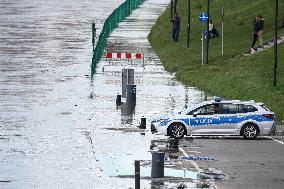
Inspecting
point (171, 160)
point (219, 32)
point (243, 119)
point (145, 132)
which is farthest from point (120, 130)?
point (219, 32)

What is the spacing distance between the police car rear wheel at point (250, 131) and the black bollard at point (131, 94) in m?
13.2

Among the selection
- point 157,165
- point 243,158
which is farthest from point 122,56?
point 157,165

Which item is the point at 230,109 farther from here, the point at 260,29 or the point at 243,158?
the point at 260,29

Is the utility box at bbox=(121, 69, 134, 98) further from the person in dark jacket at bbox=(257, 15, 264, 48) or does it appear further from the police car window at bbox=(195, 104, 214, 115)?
the police car window at bbox=(195, 104, 214, 115)

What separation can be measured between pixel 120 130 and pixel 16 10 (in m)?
70.7

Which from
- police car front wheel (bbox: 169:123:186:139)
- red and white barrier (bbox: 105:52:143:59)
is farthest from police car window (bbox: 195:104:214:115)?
red and white barrier (bbox: 105:52:143:59)

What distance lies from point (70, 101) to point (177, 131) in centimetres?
1494

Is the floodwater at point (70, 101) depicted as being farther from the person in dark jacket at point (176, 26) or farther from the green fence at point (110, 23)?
the person in dark jacket at point (176, 26)

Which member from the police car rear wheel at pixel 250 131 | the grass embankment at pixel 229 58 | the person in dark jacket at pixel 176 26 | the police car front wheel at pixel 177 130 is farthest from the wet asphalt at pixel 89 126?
the person in dark jacket at pixel 176 26

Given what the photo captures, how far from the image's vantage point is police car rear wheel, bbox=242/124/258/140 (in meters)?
45.6

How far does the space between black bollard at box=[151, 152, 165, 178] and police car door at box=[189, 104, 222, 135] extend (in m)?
10.3

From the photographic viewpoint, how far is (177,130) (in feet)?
152

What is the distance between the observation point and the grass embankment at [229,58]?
58.0 metres

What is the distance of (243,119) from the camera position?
45.6 metres
